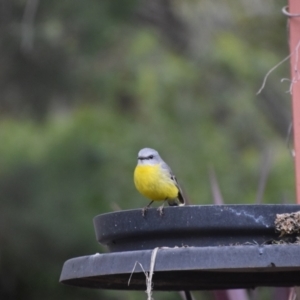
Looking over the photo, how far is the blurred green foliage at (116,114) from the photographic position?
923 cm

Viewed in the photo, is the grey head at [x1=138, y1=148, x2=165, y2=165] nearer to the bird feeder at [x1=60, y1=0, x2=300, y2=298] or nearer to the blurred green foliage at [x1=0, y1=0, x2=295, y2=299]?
the bird feeder at [x1=60, y1=0, x2=300, y2=298]

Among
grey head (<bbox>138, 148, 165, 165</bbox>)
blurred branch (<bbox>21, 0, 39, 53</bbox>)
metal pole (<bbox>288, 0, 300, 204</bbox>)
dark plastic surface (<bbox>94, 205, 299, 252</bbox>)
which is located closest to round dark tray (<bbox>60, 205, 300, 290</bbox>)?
dark plastic surface (<bbox>94, 205, 299, 252</bbox>)

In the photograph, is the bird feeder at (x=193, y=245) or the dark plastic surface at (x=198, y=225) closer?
the bird feeder at (x=193, y=245)

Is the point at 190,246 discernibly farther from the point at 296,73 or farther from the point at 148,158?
the point at 148,158

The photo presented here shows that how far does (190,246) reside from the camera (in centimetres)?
302

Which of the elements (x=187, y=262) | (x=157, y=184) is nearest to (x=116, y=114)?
(x=157, y=184)

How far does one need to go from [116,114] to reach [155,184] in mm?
5454

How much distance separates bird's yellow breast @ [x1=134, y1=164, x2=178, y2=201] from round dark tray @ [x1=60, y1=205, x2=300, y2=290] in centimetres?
151

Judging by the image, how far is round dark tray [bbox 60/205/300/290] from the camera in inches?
108

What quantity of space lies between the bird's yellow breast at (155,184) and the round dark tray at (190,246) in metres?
1.51

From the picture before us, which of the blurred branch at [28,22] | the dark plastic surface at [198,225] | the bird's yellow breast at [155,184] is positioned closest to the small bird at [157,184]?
the bird's yellow breast at [155,184]

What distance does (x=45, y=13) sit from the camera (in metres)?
9.11

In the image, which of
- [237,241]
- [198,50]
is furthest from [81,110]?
[237,241]

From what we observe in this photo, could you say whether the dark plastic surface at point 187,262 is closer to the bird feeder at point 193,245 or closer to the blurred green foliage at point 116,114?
the bird feeder at point 193,245
